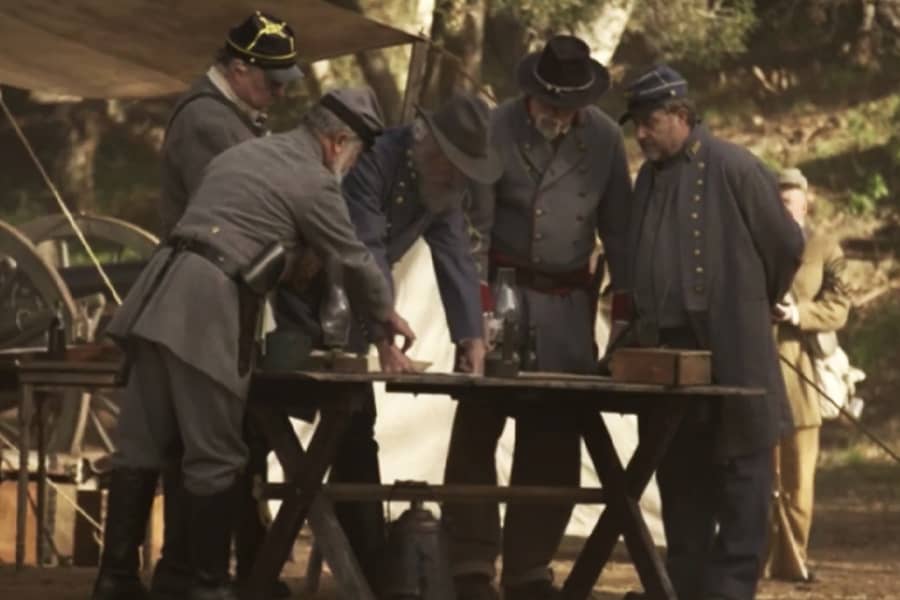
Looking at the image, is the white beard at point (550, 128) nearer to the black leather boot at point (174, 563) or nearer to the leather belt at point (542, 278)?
the leather belt at point (542, 278)

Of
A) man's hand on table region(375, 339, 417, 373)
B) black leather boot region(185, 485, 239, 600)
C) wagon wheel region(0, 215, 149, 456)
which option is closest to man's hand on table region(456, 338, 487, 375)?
man's hand on table region(375, 339, 417, 373)

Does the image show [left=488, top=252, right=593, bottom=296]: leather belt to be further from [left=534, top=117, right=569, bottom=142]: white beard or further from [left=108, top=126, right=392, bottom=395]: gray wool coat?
[left=108, top=126, right=392, bottom=395]: gray wool coat

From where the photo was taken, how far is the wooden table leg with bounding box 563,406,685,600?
748 centimetres

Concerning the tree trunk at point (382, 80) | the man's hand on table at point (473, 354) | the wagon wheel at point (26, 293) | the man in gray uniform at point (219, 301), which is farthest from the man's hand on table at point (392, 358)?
the tree trunk at point (382, 80)

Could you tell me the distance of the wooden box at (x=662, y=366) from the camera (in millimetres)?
7277

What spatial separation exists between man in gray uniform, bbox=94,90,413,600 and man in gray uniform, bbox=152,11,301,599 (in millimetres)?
229

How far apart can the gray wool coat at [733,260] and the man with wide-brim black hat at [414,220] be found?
0.59m

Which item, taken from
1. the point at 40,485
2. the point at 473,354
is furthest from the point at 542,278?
the point at 40,485

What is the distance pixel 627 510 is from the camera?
764 cm

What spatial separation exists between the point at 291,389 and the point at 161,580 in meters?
0.60

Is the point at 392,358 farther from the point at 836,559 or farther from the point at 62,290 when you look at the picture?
the point at 62,290

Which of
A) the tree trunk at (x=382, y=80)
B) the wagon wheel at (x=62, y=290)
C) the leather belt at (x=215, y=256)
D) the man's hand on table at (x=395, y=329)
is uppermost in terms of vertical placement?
the leather belt at (x=215, y=256)

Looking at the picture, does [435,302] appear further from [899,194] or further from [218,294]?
[899,194]

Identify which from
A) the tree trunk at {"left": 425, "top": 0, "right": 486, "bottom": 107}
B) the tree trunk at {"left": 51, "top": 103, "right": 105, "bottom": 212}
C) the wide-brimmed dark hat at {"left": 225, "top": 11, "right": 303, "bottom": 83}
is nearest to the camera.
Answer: the wide-brimmed dark hat at {"left": 225, "top": 11, "right": 303, "bottom": 83}
